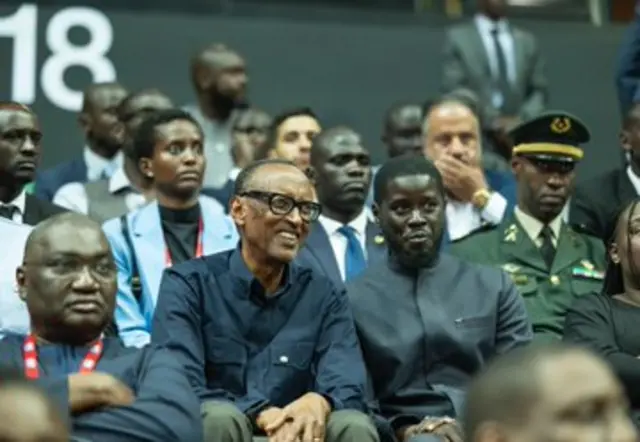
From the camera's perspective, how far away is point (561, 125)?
7.70m

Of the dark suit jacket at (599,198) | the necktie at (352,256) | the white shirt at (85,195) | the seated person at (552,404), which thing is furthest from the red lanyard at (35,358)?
the dark suit jacket at (599,198)

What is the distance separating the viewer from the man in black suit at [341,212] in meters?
7.35

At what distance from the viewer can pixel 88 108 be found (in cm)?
927

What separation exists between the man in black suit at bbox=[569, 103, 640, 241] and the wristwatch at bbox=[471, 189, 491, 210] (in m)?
0.39

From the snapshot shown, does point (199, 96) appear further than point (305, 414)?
Yes

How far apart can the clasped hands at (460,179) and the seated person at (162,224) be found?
108cm

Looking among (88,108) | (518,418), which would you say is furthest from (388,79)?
(518,418)

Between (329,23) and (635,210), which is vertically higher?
(329,23)

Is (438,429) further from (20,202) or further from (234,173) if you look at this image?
(234,173)

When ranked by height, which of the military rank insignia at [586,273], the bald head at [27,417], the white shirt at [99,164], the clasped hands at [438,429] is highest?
the white shirt at [99,164]

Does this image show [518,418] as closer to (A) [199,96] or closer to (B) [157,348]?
(B) [157,348]

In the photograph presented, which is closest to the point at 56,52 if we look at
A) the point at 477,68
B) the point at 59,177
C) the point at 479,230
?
the point at 59,177

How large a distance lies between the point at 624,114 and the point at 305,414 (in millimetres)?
3572

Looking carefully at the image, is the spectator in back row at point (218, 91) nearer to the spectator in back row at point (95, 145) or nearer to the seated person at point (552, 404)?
the spectator in back row at point (95, 145)
